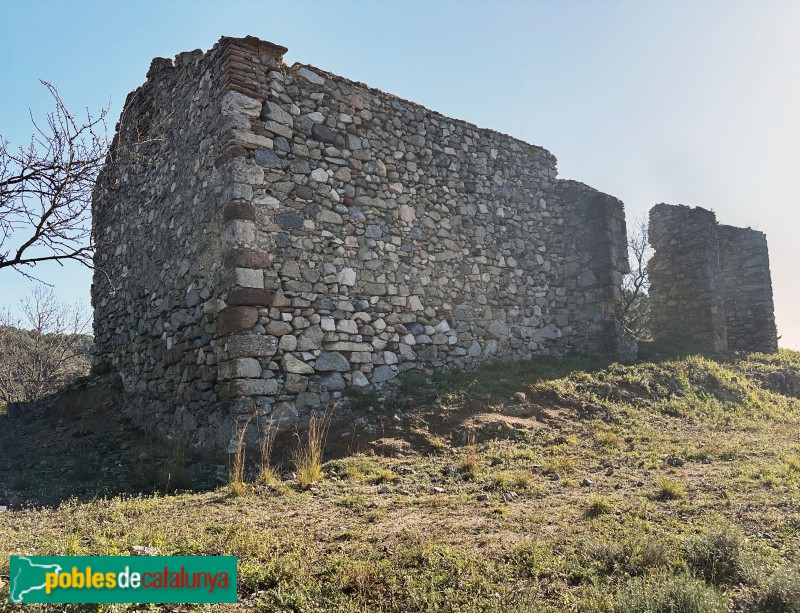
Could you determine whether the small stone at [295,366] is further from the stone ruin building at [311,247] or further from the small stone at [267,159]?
the small stone at [267,159]

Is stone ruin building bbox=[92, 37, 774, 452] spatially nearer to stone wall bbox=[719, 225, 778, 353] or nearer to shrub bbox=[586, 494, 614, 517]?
shrub bbox=[586, 494, 614, 517]

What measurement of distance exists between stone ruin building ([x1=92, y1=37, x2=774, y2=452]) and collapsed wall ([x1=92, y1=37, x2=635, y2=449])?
0.03m

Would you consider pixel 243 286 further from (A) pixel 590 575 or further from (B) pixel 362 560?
(A) pixel 590 575

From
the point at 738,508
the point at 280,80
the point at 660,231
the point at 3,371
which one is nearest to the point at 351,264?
the point at 280,80

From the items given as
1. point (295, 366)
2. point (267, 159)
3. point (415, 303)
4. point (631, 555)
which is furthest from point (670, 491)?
point (267, 159)

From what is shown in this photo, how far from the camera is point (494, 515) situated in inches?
192

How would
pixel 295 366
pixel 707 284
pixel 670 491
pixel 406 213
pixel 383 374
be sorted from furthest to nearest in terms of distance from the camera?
pixel 707 284, pixel 406 213, pixel 383 374, pixel 295 366, pixel 670 491

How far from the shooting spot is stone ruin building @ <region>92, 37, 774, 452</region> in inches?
305

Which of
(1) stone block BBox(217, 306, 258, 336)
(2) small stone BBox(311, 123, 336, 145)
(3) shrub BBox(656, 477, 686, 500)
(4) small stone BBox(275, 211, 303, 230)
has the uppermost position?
(2) small stone BBox(311, 123, 336, 145)

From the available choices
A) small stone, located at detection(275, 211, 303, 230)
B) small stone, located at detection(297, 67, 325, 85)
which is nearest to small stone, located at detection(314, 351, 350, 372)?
small stone, located at detection(275, 211, 303, 230)

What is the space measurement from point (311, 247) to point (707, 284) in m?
10.9

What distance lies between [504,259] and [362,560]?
8.01 metres

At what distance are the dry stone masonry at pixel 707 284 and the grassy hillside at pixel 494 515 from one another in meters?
5.70

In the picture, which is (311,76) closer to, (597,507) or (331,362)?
(331,362)
